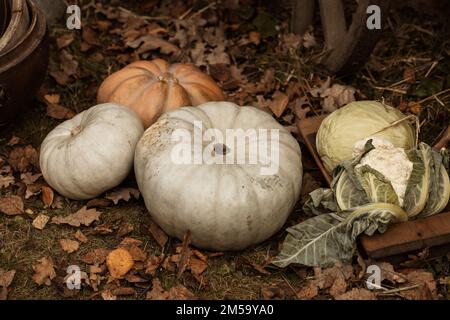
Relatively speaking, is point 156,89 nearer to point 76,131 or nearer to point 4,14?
point 76,131

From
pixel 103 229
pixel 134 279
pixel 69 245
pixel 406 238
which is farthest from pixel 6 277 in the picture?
pixel 406 238

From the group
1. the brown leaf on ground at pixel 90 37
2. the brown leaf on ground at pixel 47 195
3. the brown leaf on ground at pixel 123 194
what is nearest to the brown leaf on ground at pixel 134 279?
the brown leaf on ground at pixel 123 194

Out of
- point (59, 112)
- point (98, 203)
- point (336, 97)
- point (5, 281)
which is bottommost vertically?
point (5, 281)

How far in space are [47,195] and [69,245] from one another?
46 cm

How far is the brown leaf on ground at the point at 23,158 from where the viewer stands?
162 inches

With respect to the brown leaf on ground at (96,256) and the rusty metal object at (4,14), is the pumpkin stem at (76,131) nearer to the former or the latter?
the brown leaf on ground at (96,256)

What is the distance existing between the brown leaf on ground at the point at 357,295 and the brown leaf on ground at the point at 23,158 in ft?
7.23

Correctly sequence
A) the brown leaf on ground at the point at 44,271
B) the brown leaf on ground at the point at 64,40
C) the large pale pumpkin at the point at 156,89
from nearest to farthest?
the brown leaf on ground at the point at 44,271, the large pale pumpkin at the point at 156,89, the brown leaf on ground at the point at 64,40

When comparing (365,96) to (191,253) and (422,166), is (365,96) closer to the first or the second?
(422,166)

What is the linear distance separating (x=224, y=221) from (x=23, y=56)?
171cm

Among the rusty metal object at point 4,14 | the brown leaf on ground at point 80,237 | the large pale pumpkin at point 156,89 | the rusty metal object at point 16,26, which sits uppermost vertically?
the rusty metal object at point 16,26

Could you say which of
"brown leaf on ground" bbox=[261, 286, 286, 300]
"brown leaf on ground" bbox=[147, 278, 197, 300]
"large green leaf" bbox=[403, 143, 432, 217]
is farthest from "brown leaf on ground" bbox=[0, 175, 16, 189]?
"large green leaf" bbox=[403, 143, 432, 217]

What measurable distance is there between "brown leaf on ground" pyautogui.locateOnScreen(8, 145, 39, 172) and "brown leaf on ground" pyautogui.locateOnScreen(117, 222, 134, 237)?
33.0 inches

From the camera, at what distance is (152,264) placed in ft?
11.6
